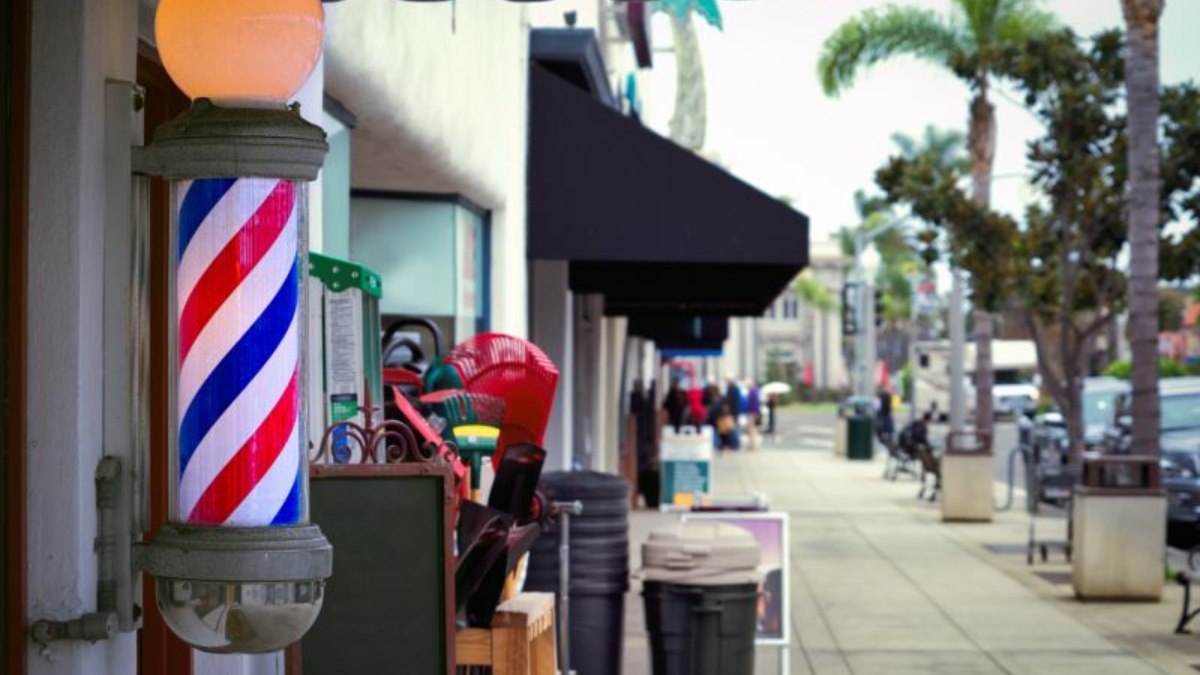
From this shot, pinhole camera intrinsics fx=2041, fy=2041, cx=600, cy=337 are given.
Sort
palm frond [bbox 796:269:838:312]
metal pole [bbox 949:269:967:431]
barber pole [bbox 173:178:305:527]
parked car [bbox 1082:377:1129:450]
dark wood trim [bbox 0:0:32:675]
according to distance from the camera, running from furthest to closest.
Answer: palm frond [bbox 796:269:838:312] → metal pole [bbox 949:269:967:431] → parked car [bbox 1082:377:1129:450] → dark wood trim [bbox 0:0:32:675] → barber pole [bbox 173:178:305:527]

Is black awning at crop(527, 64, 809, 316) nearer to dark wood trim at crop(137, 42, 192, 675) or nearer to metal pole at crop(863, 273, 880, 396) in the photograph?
dark wood trim at crop(137, 42, 192, 675)

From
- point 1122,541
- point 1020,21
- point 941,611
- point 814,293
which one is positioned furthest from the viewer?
point 814,293

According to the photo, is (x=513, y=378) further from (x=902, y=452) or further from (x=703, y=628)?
(x=902, y=452)

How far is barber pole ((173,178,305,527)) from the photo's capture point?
388 centimetres

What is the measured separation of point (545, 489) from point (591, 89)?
707 centimetres

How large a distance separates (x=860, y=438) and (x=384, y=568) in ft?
133

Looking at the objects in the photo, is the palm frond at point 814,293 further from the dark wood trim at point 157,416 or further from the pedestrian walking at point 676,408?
the dark wood trim at point 157,416

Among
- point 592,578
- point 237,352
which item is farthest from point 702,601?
point 237,352

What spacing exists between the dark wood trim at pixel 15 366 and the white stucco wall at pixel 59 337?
30 millimetres

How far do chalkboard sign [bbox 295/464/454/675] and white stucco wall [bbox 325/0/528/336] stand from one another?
2141mm

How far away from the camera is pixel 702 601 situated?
9.60m

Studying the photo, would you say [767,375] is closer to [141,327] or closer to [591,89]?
[591,89]

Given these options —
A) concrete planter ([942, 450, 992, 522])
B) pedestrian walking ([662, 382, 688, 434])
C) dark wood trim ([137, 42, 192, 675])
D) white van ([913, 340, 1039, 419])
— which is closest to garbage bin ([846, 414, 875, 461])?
pedestrian walking ([662, 382, 688, 434])

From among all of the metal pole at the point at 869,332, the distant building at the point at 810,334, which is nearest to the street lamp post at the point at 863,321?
the metal pole at the point at 869,332
